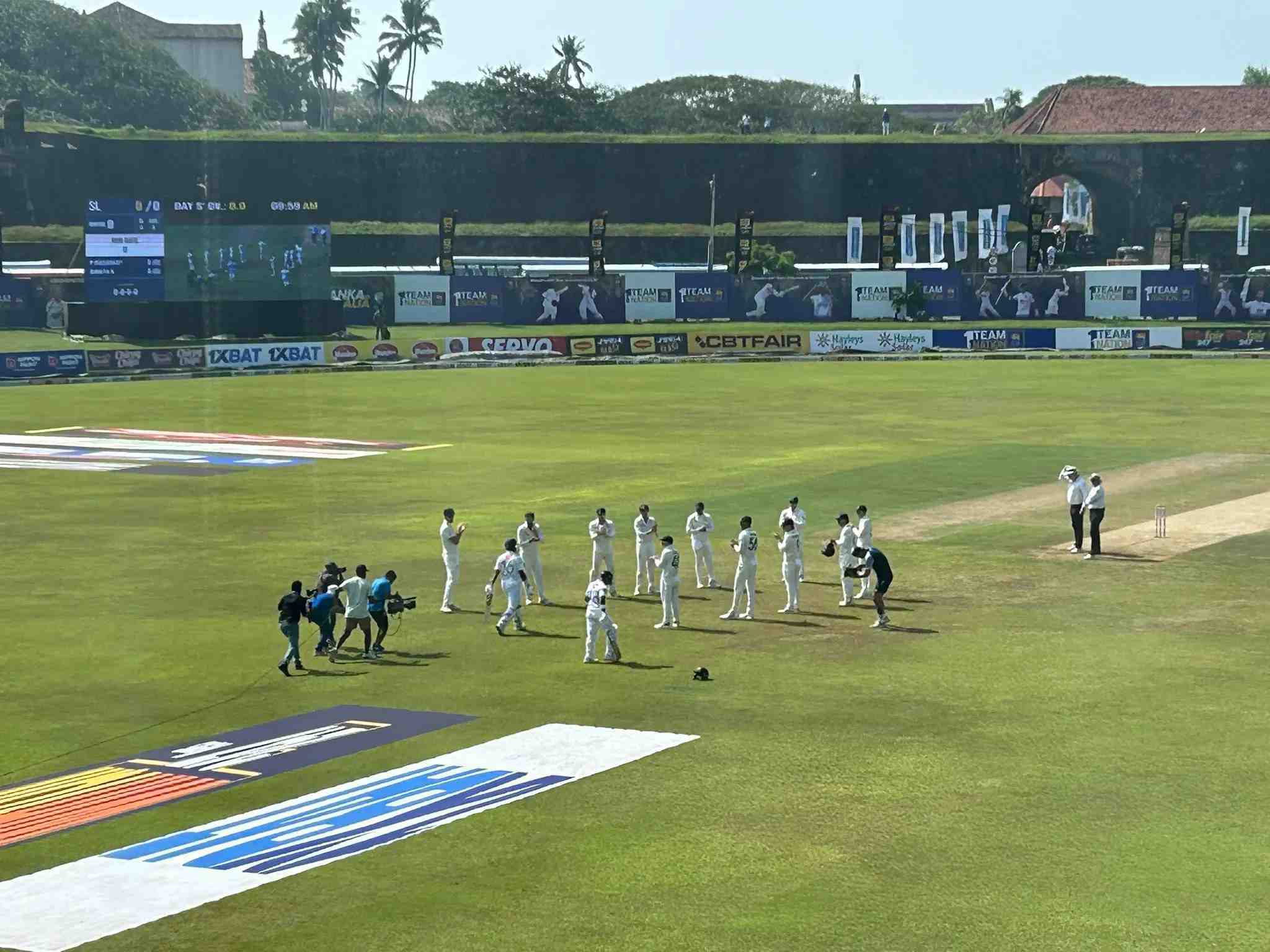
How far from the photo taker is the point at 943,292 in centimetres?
9544

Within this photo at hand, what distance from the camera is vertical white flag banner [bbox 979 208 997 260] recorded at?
111825mm

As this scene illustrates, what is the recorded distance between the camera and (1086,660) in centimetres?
2345

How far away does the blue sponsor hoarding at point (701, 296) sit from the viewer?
96.1 m

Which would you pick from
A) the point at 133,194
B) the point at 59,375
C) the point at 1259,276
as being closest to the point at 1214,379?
the point at 1259,276

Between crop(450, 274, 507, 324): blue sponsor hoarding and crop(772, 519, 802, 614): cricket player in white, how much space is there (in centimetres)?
6870

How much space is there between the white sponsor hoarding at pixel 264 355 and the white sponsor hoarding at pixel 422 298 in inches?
556

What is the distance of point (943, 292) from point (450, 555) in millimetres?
71679

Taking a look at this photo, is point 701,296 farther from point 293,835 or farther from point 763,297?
point 293,835

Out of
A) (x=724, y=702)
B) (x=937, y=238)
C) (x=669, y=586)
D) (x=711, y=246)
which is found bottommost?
(x=724, y=702)

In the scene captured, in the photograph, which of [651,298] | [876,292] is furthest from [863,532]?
[876,292]

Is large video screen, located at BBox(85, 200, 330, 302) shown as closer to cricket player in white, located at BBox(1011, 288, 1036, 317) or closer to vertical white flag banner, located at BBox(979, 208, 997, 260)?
cricket player in white, located at BBox(1011, 288, 1036, 317)

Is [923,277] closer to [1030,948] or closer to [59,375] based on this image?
[59,375]

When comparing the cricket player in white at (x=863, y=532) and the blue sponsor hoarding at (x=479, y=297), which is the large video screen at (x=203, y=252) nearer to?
the blue sponsor hoarding at (x=479, y=297)

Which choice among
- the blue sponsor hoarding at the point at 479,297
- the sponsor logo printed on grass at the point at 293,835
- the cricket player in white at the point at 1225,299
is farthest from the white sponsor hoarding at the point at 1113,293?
the sponsor logo printed on grass at the point at 293,835
